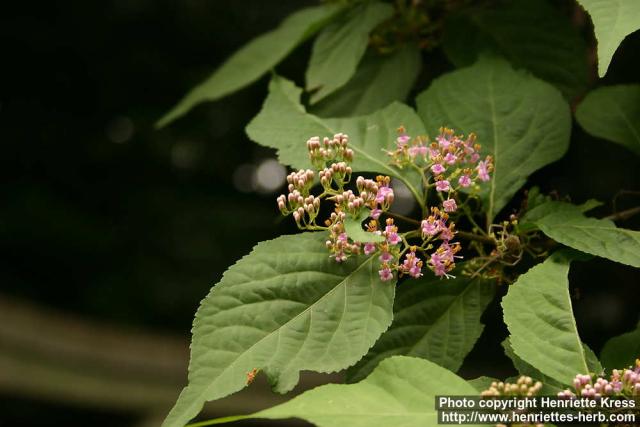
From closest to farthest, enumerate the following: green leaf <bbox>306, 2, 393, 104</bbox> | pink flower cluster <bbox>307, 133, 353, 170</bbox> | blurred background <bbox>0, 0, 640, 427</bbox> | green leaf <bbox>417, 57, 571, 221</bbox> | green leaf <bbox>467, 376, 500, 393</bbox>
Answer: green leaf <bbox>467, 376, 500, 393</bbox>
pink flower cluster <bbox>307, 133, 353, 170</bbox>
green leaf <bbox>417, 57, 571, 221</bbox>
green leaf <bbox>306, 2, 393, 104</bbox>
blurred background <bbox>0, 0, 640, 427</bbox>

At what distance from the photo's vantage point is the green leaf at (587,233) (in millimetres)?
764

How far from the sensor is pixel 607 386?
66cm

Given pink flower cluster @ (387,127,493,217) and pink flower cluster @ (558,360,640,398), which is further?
pink flower cluster @ (387,127,493,217)

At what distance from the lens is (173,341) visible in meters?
2.93

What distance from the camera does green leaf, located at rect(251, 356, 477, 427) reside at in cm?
62

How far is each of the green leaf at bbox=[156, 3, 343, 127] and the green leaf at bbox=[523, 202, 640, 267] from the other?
0.49 m

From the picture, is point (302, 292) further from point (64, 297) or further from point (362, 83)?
point (64, 297)

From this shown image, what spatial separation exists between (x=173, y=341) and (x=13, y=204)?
0.80m

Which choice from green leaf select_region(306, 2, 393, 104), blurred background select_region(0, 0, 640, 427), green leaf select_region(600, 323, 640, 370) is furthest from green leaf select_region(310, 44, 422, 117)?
blurred background select_region(0, 0, 640, 427)

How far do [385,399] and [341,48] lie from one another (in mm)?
647

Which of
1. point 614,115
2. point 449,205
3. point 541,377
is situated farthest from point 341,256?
point 614,115

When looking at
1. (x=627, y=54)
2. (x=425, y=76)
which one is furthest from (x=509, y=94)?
(x=627, y=54)

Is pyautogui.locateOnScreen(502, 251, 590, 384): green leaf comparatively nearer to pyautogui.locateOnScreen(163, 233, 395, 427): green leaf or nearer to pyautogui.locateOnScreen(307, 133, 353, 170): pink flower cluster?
pyautogui.locateOnScreen(163, 233, 395, 427): green leaf

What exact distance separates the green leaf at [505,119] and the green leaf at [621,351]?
0.20 metres
